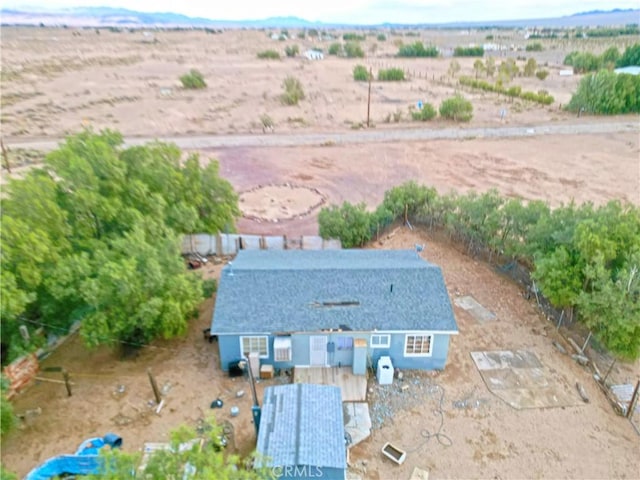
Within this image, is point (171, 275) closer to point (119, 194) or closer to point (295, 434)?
point (119, 194)

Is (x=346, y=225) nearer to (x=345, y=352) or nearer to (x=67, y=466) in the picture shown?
(x=345, y=352)

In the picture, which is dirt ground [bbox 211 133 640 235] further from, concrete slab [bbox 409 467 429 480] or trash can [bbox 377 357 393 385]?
concrete slab [bbox 409 467 429 480]

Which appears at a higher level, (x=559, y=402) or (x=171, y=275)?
(x=171, y=275)

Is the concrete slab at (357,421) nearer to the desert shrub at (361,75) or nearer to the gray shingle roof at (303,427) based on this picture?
the gray shingle roof at (303,427)

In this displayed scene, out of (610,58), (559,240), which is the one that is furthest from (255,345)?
(610,58)

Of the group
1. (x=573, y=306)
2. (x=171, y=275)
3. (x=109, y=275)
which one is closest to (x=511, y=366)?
(x=573, y=306)

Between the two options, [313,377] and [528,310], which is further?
[528,310]

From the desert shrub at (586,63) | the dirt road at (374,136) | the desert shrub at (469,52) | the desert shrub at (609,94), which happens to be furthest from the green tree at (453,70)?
the dirt road at (374,136)

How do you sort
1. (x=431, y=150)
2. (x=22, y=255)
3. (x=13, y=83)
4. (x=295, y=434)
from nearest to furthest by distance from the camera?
(x=295, y=434) → (x=22, y=255) → (x=431, y=150) → (x=13, y=83)
